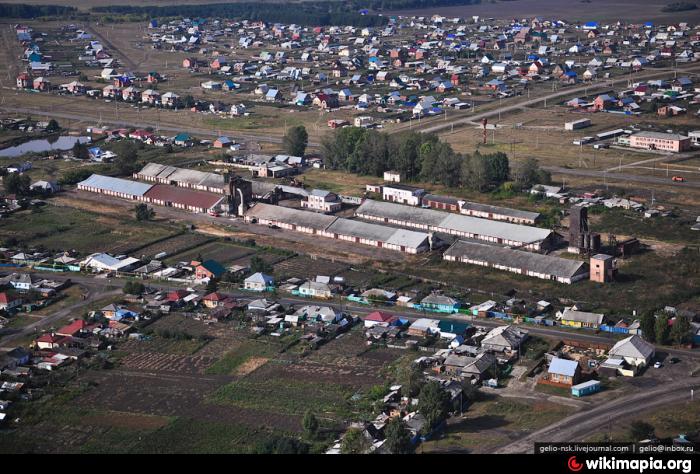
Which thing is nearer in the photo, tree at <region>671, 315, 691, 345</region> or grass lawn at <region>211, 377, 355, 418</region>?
grass lawn at <region>211, 377, 355, 418</region>

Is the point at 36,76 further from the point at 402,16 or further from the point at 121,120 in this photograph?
the point at 402,16

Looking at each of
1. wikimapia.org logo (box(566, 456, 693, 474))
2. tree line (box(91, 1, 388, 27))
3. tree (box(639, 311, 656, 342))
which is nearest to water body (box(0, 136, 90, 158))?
tree (box(639, 311, 656, 342))

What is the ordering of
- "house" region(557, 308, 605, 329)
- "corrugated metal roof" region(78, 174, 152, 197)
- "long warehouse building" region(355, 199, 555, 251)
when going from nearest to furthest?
"house" region(557, 308, 605, 329) < "long warehouse building" region(355, 199, 555, 251) < "corrugated metal roof" region(78, 174, 152, 197)

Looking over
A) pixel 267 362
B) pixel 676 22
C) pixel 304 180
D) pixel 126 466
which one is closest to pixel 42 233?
pixel 304 180

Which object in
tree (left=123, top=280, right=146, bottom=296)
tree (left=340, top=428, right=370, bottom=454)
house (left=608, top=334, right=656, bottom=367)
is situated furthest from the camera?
tree (left=123, top=280, right=146, bottom=296)

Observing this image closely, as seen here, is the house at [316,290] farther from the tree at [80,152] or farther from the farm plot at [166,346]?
the tree at [80,152]

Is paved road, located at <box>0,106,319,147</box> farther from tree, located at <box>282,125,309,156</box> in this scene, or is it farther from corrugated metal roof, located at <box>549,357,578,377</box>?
corrugated metal roof, located at <box>549,357,578,377</box>

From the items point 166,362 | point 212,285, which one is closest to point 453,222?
point 212,285
